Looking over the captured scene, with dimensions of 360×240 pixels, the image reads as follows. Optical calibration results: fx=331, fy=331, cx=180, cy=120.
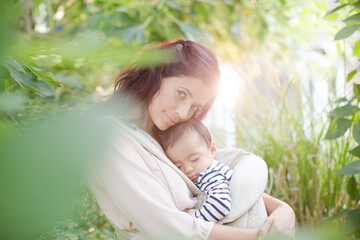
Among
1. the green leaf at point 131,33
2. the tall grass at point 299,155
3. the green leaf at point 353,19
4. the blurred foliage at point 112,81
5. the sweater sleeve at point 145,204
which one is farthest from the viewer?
the green leaf at point 131,33

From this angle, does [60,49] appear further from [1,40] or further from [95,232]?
[95,232]

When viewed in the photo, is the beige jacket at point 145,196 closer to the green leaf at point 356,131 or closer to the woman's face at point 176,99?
the woman's face at point 176,99

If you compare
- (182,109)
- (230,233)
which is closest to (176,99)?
(182,109)

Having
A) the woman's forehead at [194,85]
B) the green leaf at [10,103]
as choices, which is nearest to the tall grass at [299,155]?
the woman's forehead at [194,85]

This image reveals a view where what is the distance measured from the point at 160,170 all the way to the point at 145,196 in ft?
0.55

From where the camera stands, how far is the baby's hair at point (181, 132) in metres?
1.23

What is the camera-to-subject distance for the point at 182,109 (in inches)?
45.2

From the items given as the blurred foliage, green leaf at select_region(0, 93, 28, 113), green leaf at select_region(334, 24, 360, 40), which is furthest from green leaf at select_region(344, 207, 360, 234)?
green leaf at select_region(0, 93, 28, 113)

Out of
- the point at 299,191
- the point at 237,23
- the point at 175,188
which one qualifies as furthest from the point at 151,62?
the point at 237,23

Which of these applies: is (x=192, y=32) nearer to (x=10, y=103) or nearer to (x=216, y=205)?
(x=216, y=205)

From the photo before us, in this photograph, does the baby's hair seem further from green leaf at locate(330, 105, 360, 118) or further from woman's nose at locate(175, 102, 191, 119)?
green leaf at locate(330, 105, 360, 118)

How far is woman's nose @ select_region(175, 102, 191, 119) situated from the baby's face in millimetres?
100

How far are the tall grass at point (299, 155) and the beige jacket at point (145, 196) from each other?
77 cm

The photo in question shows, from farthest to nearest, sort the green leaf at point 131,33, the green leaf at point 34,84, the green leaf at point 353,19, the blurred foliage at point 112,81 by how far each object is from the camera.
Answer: the green leaf at point 131,33, the green leaf at point 353,19, the green leaf at point 34,84, the blurred foliage at point 112,81
